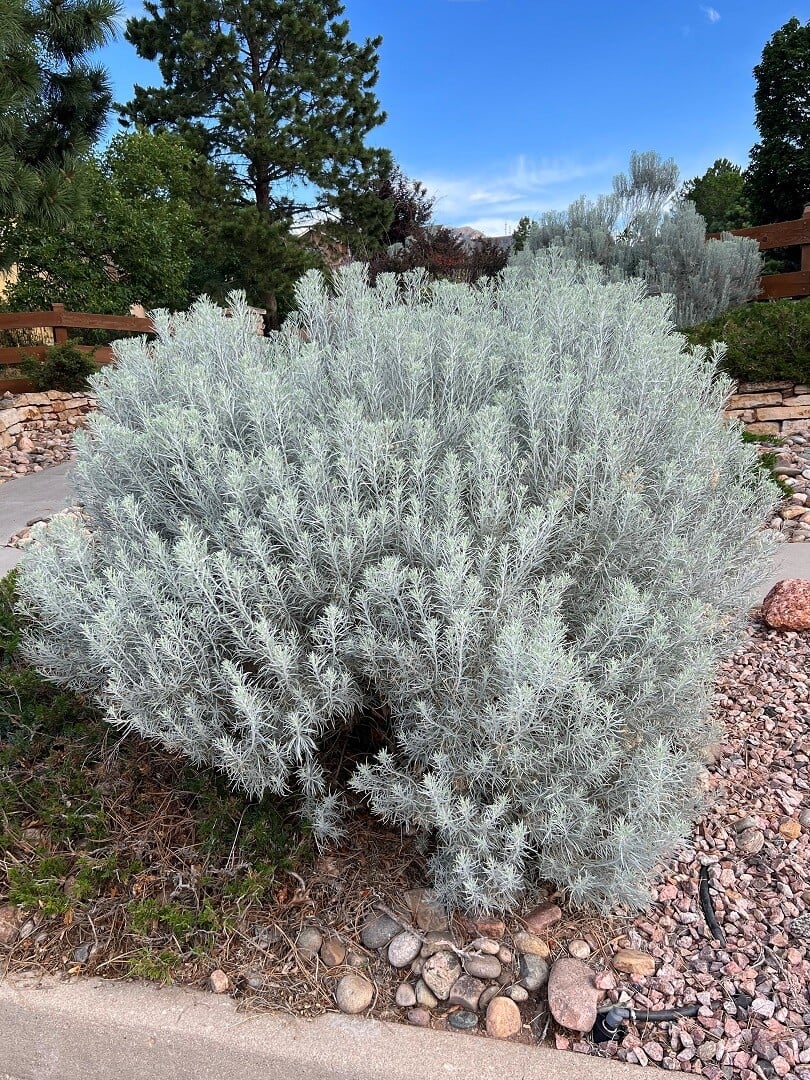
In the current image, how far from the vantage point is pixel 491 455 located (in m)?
1.74

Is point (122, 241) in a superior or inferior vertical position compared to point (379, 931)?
superior

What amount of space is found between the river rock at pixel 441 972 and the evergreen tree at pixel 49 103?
7.08m

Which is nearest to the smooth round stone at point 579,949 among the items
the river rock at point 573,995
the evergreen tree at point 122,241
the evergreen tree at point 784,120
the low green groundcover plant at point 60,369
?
the river rock at point 573,995

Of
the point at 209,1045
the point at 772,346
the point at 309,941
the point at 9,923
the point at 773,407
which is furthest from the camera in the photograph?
the point at 773,407

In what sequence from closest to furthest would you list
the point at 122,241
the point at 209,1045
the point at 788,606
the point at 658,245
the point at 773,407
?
the point at 209,1045 < the point at 788,606 < the point at 773,407 < the point at 658,245 < the point at 122,241

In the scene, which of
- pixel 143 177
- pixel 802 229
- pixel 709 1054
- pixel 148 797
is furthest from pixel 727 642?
pixel 143 177

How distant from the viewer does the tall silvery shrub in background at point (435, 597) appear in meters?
1.64

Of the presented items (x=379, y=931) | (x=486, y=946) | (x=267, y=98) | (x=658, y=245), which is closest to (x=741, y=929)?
(x=486, y=946)

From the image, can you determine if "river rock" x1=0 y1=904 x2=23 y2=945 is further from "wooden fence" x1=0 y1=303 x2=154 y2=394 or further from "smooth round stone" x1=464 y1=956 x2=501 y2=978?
"wooden fence" x1=0 y1=303 x2=154 y2=394

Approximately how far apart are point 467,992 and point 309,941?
417 mm

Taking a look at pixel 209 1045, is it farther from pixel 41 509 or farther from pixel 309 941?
pixel 41 509

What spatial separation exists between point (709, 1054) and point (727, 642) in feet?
4.05

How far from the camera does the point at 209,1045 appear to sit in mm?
1630

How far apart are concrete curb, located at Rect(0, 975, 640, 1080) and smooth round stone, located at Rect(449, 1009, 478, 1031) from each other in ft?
0.15
